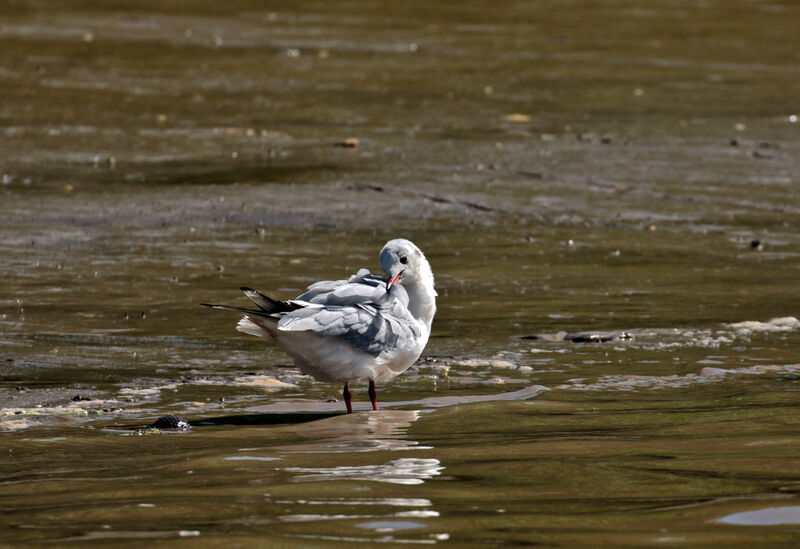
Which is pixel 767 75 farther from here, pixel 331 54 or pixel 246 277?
pixel 246 277

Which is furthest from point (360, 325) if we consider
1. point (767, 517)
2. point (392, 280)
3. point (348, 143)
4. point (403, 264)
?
point (348, 143)

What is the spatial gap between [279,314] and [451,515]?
2.38 m

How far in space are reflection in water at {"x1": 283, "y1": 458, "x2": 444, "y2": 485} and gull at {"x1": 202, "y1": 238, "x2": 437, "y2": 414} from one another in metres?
1.37

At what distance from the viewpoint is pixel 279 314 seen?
600 cm

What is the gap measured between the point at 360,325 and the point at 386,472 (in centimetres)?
166

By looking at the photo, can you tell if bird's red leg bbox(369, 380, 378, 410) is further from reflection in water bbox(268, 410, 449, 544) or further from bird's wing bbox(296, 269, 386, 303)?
bird's wing bbox(296, 269, 386, 303)

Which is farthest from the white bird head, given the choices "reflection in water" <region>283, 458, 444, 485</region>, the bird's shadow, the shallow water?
Result: "reflection in water" <region>283, 458, 444, 485</region>

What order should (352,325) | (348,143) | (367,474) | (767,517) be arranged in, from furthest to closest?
(348,143) < (352,325) < (367,474) < (767,517)

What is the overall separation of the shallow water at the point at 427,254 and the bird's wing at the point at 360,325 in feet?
1.09

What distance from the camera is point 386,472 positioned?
448 cm

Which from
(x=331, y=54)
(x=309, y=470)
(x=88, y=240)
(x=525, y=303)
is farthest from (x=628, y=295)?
(x=331, y=54)

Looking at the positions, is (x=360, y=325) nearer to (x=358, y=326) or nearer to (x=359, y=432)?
(x=358, y=326)

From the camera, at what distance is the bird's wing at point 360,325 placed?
6.00 meters

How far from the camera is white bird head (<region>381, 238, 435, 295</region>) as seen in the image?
6.27 meters
